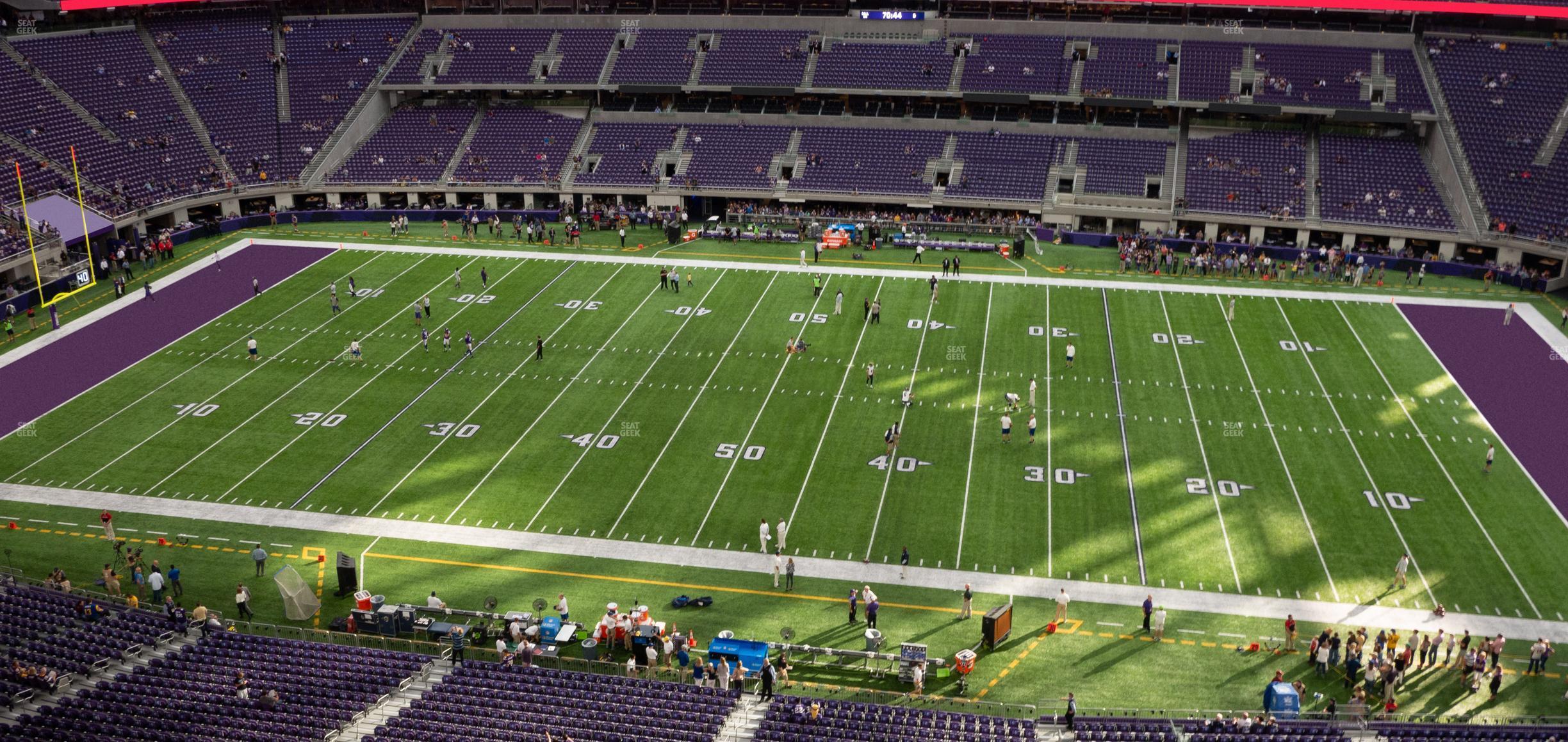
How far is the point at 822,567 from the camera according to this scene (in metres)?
33.0

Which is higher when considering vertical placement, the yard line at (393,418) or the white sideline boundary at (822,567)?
the yard line at (393,418)

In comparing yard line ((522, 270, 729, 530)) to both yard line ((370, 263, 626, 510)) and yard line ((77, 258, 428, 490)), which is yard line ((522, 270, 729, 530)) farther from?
yard line ((77, 258, 428, 490))

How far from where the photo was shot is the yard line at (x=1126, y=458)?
3280 cm

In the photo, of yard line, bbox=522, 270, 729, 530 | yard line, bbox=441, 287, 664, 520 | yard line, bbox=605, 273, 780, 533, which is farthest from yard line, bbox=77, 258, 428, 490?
yard line, bbox=605, 273, 780, 533

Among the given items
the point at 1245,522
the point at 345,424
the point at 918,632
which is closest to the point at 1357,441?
the point at 1245,522

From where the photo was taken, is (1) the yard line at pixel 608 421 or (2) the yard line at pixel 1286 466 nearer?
(2) the yard line at pixel 1286 466

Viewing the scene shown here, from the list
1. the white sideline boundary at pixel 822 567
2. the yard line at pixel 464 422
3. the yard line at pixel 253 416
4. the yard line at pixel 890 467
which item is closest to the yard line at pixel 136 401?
the white sideline boundary at pixel 822 567

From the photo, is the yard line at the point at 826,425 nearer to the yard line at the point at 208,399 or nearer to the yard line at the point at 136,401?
the yard line at the point at 208,399

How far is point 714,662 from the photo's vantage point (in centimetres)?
2802

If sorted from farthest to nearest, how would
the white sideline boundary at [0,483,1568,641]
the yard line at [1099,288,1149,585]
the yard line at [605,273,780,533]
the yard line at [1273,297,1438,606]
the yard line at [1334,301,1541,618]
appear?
the yard line at [605,273,780,533]
the yard line at [1099,288,1149,585]
the yard line at [1273,297,1438,606]
the yard line at [1334,301,1541,618]
the white sideline boundary at [0,483,1568,641]

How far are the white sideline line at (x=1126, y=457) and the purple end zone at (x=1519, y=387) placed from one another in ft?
36.4

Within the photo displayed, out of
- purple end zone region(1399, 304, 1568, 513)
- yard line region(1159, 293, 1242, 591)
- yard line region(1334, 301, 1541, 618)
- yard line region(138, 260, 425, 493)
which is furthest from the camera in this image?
purple end zone region(1399, 304, 1568, 513)

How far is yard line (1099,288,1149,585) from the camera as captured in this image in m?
32.8

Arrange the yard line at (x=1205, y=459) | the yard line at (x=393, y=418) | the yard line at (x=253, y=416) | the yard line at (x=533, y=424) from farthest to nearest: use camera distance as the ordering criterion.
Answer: the yard line at (x=253, y=416) → the yard line at (x=393, y=418) → the yard line at (x=533, y=424) → the yard line at (x=1205, y=459)
